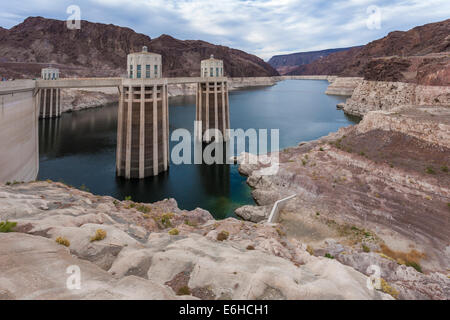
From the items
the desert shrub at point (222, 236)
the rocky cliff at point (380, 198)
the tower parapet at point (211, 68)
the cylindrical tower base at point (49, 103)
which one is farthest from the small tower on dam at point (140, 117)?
the cylindrical tower base at point (49, 103)

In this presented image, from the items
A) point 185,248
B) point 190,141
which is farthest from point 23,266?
point 190,141

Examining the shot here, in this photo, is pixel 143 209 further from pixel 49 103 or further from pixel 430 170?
pixel 49 103

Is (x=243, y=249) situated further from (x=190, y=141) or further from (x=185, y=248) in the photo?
(x=190, y=141)

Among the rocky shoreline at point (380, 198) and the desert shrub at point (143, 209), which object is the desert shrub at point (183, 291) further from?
the desert shrub at point (143, 209)

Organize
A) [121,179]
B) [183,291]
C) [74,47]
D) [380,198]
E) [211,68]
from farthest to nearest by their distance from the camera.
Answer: [74,47] → [211,68] → [121,179] → [380,198] → [183,291]

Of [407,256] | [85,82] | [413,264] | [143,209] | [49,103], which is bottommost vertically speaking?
[413,264]

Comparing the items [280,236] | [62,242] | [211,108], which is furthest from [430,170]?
[211,108]
